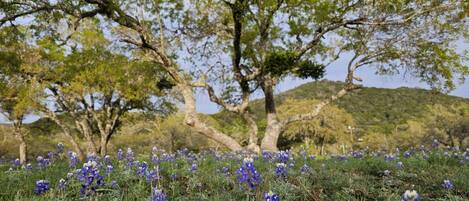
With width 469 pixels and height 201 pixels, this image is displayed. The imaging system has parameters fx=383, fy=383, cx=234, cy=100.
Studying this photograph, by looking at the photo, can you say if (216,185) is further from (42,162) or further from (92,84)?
(92,84)

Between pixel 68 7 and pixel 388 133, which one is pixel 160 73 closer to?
pixel 68 7

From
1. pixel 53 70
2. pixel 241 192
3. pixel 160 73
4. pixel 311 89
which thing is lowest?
pixel 241 192

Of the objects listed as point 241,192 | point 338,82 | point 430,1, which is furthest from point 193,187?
point 338,82

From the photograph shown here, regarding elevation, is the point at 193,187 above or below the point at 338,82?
below

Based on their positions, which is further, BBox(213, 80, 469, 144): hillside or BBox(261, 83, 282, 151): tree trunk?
BBox(213, 80, 469, 144): hillside

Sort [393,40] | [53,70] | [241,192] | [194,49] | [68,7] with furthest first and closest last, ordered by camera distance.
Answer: [53,70] → [194,49] → [393,40] → [68,7] → [241,192]

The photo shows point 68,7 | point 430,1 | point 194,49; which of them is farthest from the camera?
point 194,49

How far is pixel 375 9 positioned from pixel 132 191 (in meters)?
17.4

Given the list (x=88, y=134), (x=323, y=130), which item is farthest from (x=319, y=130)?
(x=88, y=134)

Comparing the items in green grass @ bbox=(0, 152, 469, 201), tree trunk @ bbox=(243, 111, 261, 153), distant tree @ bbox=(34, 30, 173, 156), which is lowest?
green grass @ bbox=(0, 152, 469, 201)

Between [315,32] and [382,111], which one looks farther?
[382,111]

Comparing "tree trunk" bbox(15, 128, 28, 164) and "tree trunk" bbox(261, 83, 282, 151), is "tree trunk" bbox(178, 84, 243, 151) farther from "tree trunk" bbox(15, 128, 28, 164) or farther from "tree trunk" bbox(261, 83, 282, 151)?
"tree trunk" bbox(15, 128, 28, 164)

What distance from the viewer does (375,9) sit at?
1909cm

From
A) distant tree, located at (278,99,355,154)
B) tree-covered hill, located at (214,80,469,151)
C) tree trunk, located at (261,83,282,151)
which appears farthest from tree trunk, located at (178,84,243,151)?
distant tree, located at (278,99,355,154)
